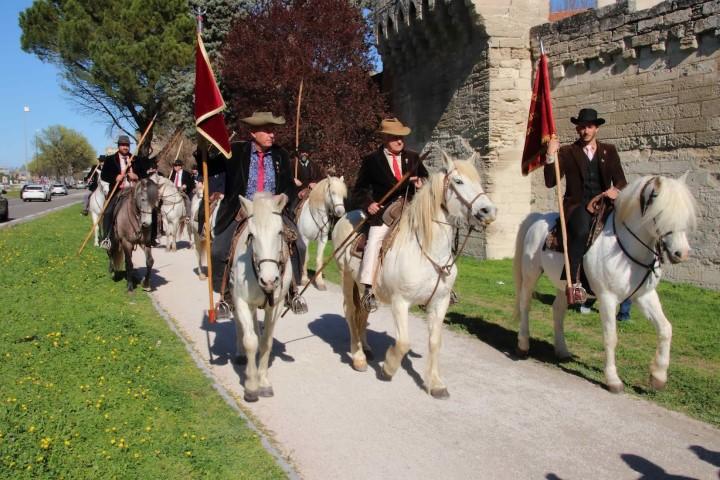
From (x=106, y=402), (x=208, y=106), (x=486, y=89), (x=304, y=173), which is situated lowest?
(x=106, y=402)

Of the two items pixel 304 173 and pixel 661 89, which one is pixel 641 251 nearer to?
pixel 661 89

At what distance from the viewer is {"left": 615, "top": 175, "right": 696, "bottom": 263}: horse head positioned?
5383mm

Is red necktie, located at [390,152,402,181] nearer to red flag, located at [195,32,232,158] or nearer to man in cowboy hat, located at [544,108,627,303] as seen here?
man in cowboy hat, located at [544,108,627,303]

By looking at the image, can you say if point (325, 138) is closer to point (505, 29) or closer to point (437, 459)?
point (505, 29)

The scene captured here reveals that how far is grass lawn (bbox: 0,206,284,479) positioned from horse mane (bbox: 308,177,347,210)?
13.4 ft

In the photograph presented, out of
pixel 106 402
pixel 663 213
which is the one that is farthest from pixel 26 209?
pixel 663 213

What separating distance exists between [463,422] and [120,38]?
114 ft

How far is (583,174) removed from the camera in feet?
22.0

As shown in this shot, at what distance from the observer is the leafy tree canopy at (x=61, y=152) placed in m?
109

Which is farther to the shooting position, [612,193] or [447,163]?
[612,193]

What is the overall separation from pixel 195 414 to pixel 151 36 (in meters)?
32.9

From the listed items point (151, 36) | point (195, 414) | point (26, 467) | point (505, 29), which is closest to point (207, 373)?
point (195, 414)

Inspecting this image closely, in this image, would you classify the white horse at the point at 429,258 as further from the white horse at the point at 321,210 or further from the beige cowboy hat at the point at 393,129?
the white horse at the point at 321,210

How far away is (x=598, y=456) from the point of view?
460 cm
